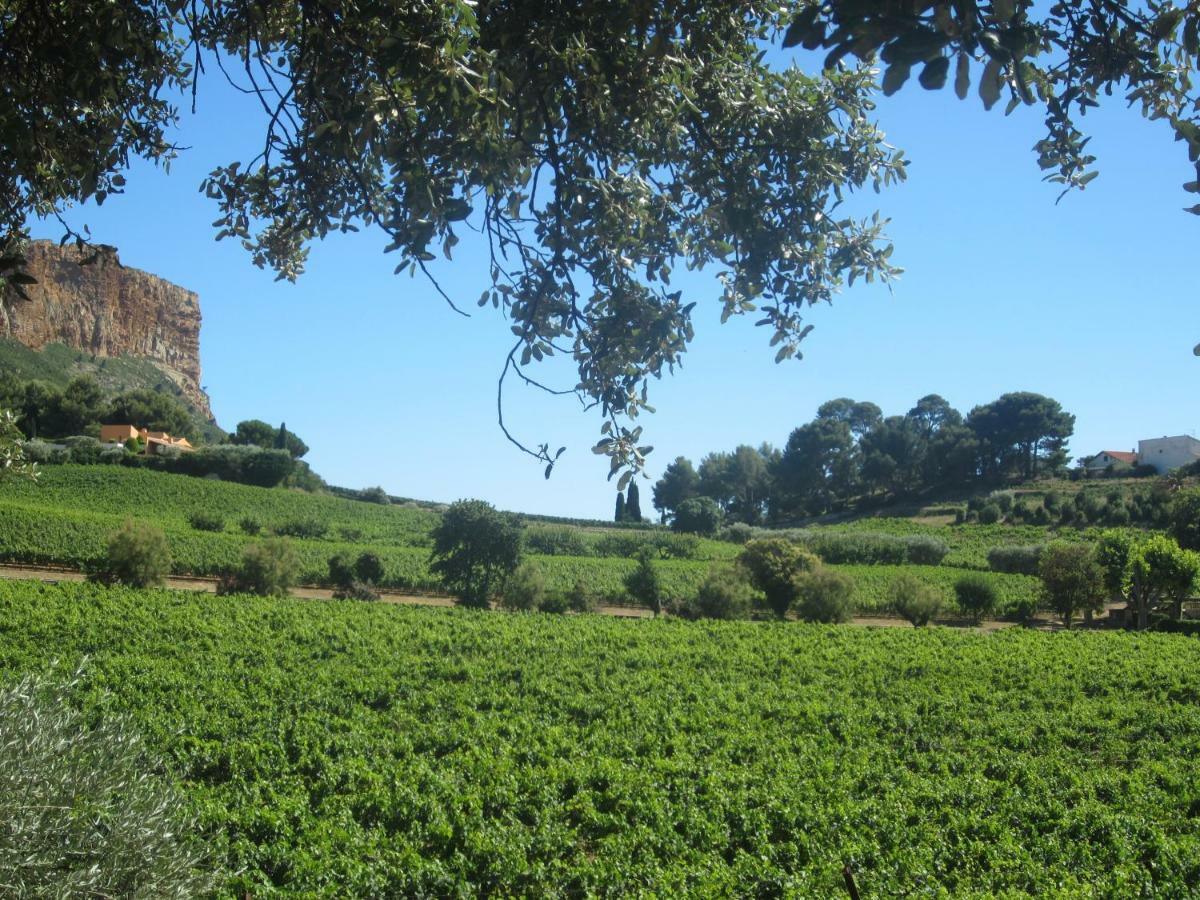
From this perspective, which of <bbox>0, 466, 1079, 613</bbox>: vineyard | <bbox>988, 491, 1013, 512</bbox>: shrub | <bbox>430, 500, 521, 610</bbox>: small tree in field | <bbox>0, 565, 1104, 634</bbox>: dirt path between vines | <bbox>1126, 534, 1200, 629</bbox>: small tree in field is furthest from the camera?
<bbox>988, 491, 1013, 512</bbox>: shrub

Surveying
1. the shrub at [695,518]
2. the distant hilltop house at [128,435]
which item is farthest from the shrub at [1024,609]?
the distant hilltop house at [128,435]

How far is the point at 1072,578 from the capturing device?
38438mm

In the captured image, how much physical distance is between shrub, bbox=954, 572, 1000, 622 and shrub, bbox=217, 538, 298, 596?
29.8m

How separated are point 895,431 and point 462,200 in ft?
236

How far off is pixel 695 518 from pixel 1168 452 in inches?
1553

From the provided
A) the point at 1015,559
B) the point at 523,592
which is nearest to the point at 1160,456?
the point at 1015,559

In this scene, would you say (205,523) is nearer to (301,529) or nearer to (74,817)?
(301,529)

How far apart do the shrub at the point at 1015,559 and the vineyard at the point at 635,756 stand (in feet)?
90.9

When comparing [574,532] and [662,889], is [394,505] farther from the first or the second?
[662,889]

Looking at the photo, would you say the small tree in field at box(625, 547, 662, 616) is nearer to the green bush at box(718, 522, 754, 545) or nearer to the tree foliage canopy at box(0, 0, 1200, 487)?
the green bush at box(718, 522, 754, 545)

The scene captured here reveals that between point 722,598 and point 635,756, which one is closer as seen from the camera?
point 635,756

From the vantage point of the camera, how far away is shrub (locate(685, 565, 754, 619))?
35750mm

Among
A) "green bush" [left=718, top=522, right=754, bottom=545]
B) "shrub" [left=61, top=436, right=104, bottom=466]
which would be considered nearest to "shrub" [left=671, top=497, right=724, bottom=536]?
"green bush" [left=718, top=522, right=754, bottom=545]

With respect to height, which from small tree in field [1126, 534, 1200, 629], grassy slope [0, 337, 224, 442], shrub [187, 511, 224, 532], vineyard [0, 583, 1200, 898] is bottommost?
vineyard [0, 583, 1200, 898]
